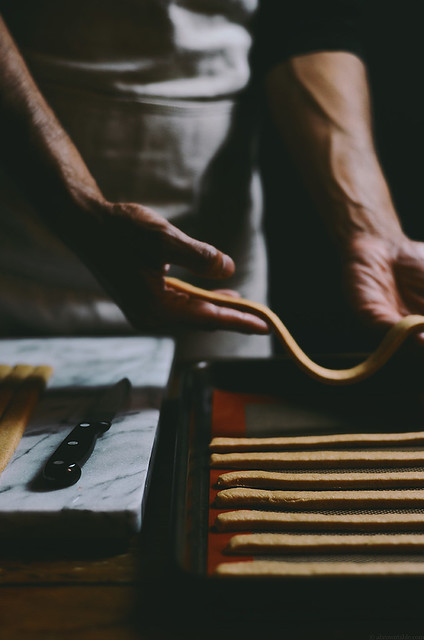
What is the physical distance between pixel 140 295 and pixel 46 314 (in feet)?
1.00

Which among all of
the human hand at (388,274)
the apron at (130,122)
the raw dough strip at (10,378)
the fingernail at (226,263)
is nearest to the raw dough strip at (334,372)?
the fingernail at (226,263)

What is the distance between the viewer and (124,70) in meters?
0.98

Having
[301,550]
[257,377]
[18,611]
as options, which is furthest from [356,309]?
[18,611]

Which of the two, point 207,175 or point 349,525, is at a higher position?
point 207,175

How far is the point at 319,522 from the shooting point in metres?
0.52

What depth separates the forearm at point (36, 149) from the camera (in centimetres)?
77

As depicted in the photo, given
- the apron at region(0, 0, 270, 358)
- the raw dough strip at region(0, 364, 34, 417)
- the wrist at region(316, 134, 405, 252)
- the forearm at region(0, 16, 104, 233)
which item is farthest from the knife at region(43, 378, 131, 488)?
the wrist at region(316, 134, 405, 252)

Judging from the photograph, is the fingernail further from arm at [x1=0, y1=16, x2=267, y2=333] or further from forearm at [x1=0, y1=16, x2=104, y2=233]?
forearm at [x1=0, y1=16, x2=104, y2=233]

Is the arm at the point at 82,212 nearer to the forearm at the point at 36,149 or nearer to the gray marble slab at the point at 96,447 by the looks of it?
the forearm at the point at 36,149

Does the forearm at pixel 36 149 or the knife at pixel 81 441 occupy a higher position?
the forearm at pixel 36 149

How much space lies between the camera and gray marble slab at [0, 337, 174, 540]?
21.0 inches

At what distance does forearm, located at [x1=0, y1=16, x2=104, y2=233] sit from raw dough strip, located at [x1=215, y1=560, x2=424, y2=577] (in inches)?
19.2

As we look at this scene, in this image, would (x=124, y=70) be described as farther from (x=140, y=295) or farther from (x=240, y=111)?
(x=140, y=295)

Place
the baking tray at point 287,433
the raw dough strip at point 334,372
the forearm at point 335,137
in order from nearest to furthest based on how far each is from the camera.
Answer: the baking tray at point 287,433
the raw dough strip at point 334,372
the forearm at point 335,137
